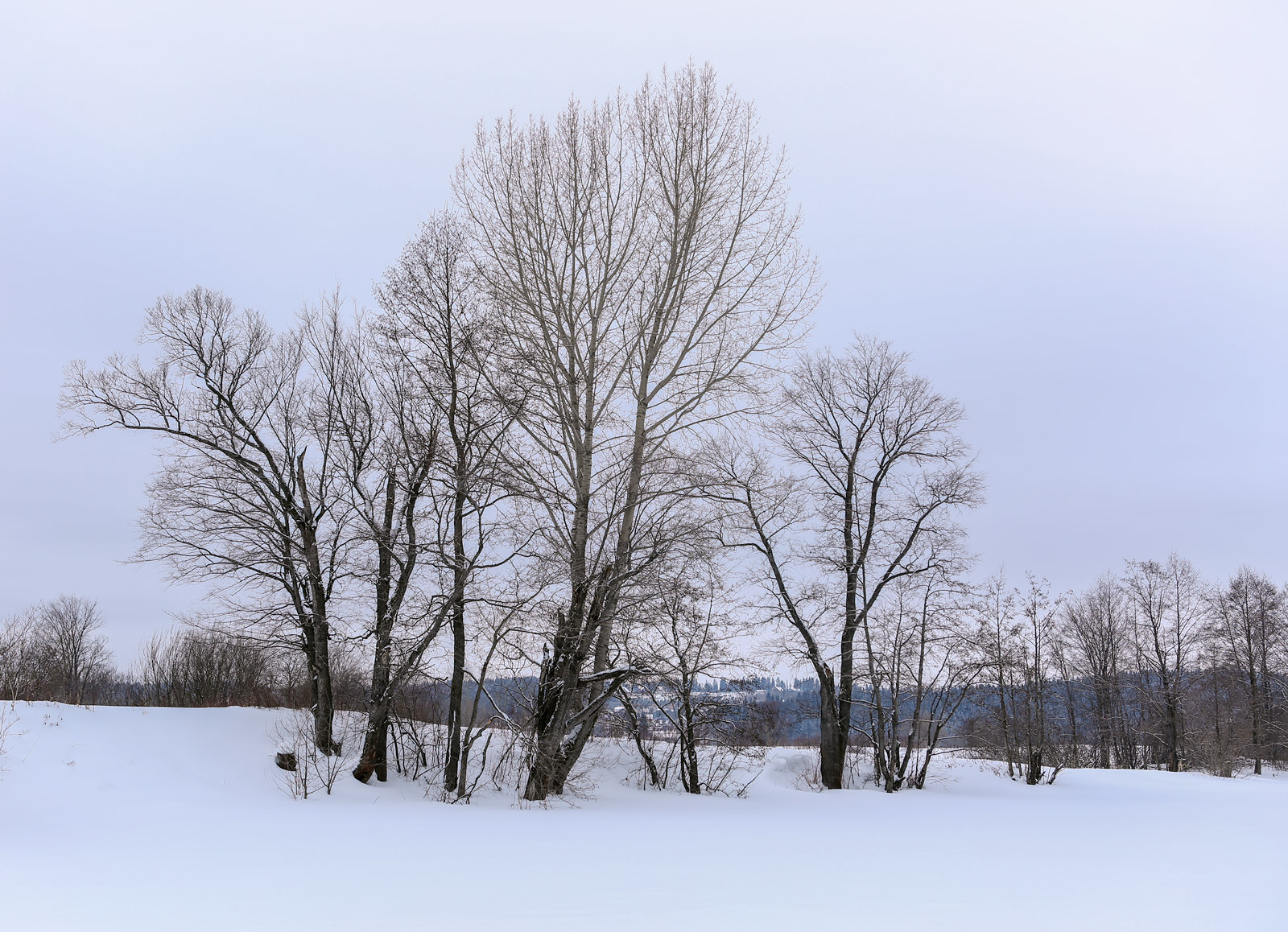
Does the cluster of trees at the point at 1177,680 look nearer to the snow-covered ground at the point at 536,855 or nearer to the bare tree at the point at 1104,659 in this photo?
the bare tree at the point at 1104,659

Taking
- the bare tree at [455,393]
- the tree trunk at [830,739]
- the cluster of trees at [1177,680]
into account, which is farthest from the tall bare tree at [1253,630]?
the bare tree at [455,393]

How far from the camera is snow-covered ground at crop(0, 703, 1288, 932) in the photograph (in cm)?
566

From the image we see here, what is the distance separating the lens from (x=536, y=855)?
8.07 metres

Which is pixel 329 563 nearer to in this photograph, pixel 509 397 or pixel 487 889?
pixel 509 397

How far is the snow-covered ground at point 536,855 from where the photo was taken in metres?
5.66

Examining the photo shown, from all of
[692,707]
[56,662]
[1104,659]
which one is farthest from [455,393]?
[1104,659]

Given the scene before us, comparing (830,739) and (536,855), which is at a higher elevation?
(536,855)

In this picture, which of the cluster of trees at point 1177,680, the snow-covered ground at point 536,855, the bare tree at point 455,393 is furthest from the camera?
the cluster of trees at point 1177,680

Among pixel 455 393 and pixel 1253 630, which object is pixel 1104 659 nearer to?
pixel 1253 630

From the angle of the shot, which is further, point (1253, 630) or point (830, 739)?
point (1253, 630)

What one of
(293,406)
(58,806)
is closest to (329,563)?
(293,406)

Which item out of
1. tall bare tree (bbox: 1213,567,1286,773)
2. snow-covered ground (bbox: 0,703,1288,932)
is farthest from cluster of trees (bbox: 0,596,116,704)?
tall bare tree (bbox: 1213,567,1286,773)

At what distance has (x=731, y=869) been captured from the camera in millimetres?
7520

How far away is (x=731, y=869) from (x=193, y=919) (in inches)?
182
